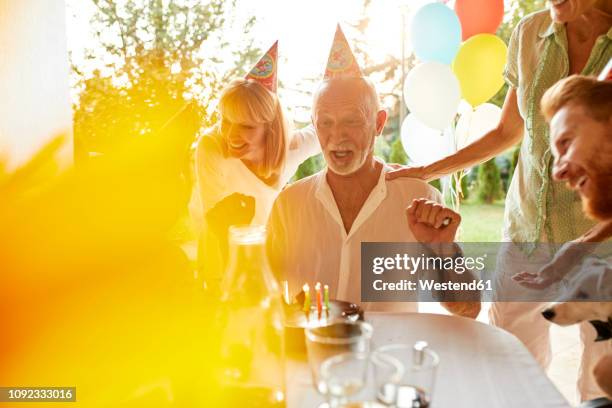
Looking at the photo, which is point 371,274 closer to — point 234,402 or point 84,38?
point 234,402

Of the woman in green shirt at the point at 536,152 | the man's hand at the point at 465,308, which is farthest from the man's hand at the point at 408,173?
the man's hand at the point at 465,308

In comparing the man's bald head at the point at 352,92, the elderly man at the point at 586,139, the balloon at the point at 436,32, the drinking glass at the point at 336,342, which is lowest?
the drinking glass at the point at 336,342

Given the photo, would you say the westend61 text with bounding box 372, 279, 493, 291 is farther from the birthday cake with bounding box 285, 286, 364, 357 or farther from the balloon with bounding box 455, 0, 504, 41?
the balloon with bounding box 455, 0, 504, 41

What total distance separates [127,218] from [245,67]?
15.7ft

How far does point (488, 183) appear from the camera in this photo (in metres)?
6.79

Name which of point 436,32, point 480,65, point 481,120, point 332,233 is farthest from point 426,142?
point 332,233

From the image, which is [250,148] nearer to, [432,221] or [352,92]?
[352,92]

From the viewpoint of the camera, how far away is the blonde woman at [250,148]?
1905 mm

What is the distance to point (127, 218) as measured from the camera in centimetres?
69

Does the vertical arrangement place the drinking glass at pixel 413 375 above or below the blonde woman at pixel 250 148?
below

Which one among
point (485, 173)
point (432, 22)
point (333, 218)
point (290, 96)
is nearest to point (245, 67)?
point (290, 96)

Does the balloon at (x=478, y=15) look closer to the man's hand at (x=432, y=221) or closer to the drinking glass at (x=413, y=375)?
the man's hand at (x=432, y=221)

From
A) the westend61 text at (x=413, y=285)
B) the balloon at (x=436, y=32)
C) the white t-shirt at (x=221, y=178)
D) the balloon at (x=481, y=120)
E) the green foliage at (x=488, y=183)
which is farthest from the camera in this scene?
the green foliage at (x=488, y=183)

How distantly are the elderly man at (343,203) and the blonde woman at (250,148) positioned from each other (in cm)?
24
